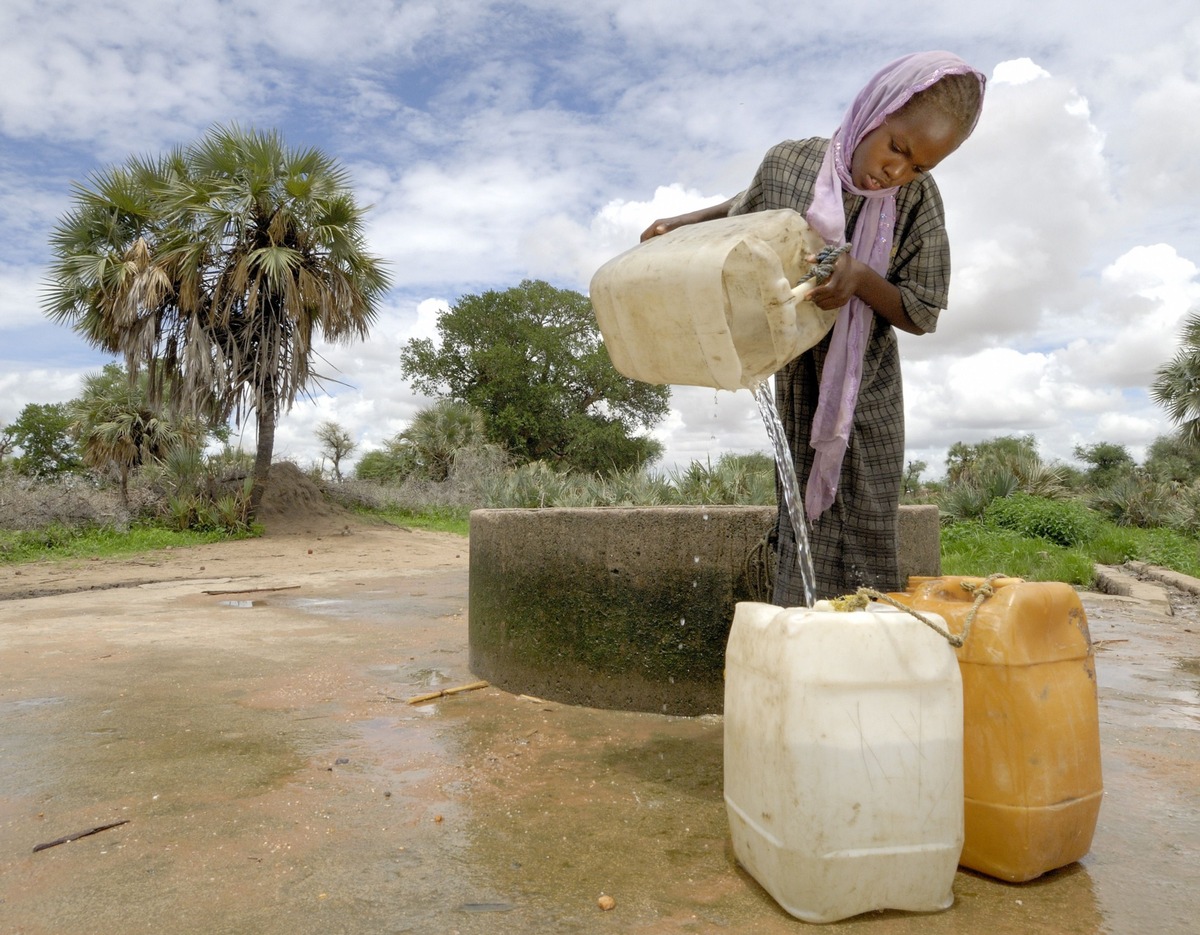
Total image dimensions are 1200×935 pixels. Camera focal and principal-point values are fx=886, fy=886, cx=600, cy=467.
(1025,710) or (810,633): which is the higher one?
(810,633)

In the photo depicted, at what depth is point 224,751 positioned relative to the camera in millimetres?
2627

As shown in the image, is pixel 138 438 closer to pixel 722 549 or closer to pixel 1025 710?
pixel 722 549

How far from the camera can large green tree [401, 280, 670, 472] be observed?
90.8 ft

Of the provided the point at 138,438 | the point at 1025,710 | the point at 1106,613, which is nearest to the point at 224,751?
the point at 1025,710

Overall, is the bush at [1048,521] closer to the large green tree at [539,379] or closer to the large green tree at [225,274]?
the large green tree at [225,274]

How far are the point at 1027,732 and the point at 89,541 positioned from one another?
1251 cm

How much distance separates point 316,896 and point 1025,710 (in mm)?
1416

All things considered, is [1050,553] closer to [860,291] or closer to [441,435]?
[860,291]

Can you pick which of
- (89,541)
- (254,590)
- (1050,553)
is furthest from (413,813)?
(89,541)

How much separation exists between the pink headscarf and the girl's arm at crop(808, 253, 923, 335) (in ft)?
0.18

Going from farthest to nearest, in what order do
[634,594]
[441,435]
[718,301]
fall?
[441,435], [634,594], [718,301]

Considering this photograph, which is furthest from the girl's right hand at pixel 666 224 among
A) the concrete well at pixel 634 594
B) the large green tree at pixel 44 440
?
the large green tree at pixel 44 440

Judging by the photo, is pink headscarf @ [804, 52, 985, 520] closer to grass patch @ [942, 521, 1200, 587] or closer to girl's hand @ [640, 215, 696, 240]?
girl's hand @ [640, 215, 696, 240]

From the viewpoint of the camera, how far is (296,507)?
14.3 metres
